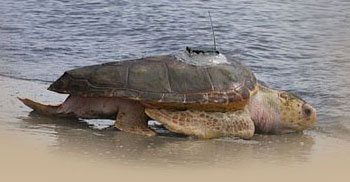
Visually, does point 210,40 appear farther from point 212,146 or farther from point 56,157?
point 56,157

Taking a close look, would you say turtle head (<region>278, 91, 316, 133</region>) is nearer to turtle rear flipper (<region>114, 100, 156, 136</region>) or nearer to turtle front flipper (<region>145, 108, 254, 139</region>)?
turtle front flipper (<region>145, 108, 254, 139</region>)

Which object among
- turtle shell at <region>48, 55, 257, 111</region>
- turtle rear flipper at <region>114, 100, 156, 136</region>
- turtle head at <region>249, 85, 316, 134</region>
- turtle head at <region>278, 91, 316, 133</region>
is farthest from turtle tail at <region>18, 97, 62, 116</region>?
Result: turtle head at <region>278, 91, 316, 133</region>

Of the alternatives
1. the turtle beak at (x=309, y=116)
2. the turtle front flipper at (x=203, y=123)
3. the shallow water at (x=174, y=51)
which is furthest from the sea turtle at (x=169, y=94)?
the turtle beak at (x=309, y=116)

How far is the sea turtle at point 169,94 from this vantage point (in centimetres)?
473

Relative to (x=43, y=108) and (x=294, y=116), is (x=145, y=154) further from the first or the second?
(x=294, y=116)

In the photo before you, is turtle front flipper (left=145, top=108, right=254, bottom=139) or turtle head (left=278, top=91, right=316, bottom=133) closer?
turtle front flipper (left=145, top=108, right=254, bottom=139)

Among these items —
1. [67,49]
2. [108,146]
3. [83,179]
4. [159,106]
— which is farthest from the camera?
[67,49]

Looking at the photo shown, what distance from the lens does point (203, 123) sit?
4.77 meters

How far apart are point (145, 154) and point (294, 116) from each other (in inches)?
55.9

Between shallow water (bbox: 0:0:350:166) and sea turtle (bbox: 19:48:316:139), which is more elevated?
sea turtle (bbox: 19:48:316:139)

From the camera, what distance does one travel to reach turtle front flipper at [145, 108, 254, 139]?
4.73 m

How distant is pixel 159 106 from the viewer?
15.7 ft

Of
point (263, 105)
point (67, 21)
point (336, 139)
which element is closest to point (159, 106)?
point (263, 105)

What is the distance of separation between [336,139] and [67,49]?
3.70 m
